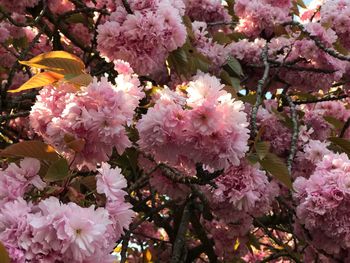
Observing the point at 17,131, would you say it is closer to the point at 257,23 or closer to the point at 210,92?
the point at 257,23

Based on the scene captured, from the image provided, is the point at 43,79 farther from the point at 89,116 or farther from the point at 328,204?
the point at 328,204

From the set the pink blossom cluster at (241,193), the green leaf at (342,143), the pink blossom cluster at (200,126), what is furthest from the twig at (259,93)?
the pink blossom cluster at (200,126)

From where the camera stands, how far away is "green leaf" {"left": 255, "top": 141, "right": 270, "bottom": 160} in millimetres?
1873

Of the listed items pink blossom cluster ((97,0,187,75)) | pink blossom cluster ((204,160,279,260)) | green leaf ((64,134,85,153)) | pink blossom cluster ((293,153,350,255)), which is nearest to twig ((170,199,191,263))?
pink blossom cluster ((204,160,279,260))

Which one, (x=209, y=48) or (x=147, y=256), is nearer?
(x=209, y=48)

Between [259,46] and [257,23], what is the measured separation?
354mm

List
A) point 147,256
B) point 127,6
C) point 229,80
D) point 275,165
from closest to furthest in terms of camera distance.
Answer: point 275,165 → point 127,6 → point 229,80 → point 147,256

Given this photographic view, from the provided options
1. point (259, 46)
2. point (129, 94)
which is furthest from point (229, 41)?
point (129, 94)

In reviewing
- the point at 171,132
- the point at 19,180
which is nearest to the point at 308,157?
the point at 171,132

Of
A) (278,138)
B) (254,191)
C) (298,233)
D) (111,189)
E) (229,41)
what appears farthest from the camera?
(229,41)

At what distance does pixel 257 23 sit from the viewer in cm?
348

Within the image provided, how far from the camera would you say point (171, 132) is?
161cm

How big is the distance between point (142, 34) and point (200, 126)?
31.0 inches

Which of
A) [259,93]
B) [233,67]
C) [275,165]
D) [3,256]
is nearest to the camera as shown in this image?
[3,256]
